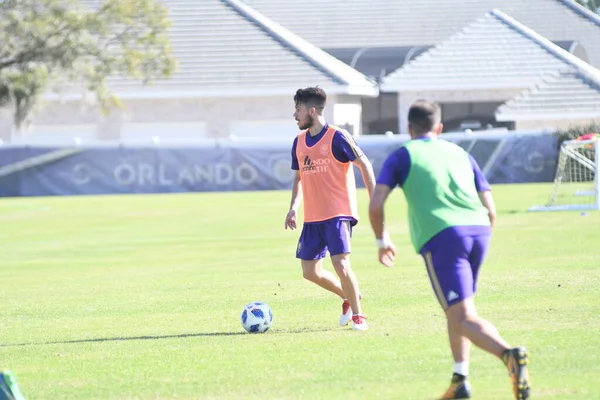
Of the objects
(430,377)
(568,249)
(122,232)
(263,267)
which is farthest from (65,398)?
(122,232)

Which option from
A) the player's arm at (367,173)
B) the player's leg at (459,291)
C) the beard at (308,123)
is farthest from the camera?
the beard at (308,123)

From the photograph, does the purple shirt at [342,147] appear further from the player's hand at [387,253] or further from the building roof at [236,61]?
the building roof at [236,61]

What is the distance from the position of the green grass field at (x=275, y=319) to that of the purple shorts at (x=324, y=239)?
0.69m

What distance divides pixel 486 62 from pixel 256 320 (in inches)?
1760

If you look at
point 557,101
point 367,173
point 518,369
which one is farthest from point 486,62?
point 518,369

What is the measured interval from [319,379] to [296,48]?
4654 cm

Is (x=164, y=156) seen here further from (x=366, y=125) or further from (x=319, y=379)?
(x=319, y=379)

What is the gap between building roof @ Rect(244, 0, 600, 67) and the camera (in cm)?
6078

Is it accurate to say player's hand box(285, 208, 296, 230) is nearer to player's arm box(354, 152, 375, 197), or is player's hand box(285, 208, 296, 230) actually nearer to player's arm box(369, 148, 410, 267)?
player's arm box(354, 152, 375, 197)

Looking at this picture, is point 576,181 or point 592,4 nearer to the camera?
point 576,181

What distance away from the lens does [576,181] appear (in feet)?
134

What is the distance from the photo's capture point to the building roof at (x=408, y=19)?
60781mm

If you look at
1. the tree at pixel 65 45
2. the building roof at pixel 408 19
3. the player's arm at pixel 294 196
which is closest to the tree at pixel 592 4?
the building roof at pixel 408 19

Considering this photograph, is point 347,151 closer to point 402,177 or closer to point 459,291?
point 402,177
